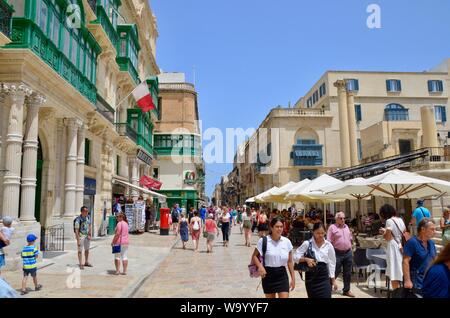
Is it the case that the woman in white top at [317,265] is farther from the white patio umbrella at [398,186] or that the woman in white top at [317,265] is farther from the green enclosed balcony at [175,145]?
the green enclosed balcony at [175,145]

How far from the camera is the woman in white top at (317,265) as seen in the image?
5.11 metres

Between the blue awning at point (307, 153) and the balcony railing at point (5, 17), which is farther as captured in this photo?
the blue awning at point (307, 153)

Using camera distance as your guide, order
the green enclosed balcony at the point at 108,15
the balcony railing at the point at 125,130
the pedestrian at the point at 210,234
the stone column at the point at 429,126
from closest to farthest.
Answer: the pedestrian at the point at 210,234 < the green enclosed balcony at the point at 108,15 < the stone column at the point at 429,126 < the balcony railing at the point at 125,130

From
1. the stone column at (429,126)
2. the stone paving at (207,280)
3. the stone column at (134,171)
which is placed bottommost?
the stone paving at (207,280)

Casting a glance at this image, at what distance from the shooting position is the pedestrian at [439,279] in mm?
2846

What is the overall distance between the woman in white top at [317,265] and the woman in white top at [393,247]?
1.23 metres

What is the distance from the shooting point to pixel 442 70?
1890 inches

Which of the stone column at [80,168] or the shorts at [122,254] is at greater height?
the stone column at [80,168]

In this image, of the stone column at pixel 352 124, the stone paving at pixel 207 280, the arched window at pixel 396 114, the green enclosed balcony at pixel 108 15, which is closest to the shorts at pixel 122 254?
the stone paving at pixel 207 280

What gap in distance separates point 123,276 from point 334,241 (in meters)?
5.49

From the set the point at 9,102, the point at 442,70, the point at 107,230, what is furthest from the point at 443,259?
the point at 442,70

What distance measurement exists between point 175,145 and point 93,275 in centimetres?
3327

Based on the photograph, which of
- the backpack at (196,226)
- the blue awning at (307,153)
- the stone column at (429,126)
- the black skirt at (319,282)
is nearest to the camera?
the black skirt at (319,282)

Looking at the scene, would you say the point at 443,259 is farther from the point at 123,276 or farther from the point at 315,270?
the point at 123,276
